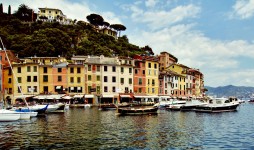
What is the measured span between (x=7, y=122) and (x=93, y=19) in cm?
12255

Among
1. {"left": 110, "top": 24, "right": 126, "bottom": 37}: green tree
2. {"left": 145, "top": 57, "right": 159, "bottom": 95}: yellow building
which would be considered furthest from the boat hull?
{"left": 110, "top": 24, "right": 126, "bottom": 37}: green tree

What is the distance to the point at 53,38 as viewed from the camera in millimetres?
106062

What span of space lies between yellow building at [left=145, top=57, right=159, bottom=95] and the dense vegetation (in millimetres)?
20276

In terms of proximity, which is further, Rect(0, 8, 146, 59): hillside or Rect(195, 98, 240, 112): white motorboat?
Rect(0, 8, 146, 59): hillside

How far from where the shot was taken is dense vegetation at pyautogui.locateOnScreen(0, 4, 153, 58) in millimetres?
101500

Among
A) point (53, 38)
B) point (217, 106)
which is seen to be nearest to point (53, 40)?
point (53, 38)

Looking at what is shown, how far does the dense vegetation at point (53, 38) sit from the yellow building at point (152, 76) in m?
20.3

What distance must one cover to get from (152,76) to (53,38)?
3737 cm

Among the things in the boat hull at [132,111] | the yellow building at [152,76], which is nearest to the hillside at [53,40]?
the yellow building at [152,76]

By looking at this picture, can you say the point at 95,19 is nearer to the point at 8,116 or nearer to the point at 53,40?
the point at 53,40

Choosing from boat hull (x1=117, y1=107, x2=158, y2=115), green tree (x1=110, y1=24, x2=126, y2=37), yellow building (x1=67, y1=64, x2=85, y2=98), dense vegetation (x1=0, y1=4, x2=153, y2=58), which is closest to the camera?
boat hull (x1=117, y1=107, x2=158, y2=115)

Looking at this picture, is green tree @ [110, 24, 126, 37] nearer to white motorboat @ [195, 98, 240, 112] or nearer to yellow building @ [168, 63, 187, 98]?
yellow building @ [168, 63, 187, 98]

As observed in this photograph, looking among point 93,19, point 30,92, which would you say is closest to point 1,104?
point 30,92

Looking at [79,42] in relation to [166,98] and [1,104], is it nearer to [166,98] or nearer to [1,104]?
[166,98]
